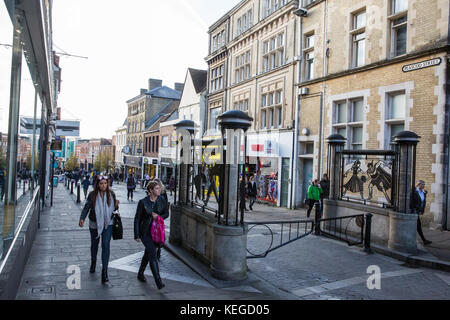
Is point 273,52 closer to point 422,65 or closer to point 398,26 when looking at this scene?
point 398,26

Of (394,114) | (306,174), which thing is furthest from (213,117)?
(394,114)

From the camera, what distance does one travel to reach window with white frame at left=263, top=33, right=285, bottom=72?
2138 cm

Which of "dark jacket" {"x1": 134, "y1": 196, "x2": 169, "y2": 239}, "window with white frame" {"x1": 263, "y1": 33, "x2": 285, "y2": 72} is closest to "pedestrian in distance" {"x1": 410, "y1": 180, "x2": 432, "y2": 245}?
"dark jacket" {"x1": 134, "y1": 196, "x2": 169, "y2": 239}

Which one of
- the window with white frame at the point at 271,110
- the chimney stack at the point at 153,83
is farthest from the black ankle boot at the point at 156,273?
the chimney stack at the point at 153,83

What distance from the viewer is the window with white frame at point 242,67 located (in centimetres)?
2502

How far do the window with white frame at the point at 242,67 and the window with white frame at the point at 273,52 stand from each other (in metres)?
2.10

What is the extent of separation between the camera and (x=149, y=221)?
5.77 metres

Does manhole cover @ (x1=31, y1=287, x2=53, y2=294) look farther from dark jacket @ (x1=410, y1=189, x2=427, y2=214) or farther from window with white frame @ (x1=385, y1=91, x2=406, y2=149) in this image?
window with white frame @ (x1=385, y1=91, x2=406, y2=149)

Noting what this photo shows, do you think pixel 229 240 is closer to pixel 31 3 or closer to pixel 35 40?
pixel 31 3

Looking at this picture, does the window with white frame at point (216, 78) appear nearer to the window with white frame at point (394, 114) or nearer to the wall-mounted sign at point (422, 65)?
the window with white frame at point (394, 114)

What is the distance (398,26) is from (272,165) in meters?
10.1

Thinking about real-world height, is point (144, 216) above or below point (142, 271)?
above

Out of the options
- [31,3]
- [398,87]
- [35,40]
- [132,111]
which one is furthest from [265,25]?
[132,111]
